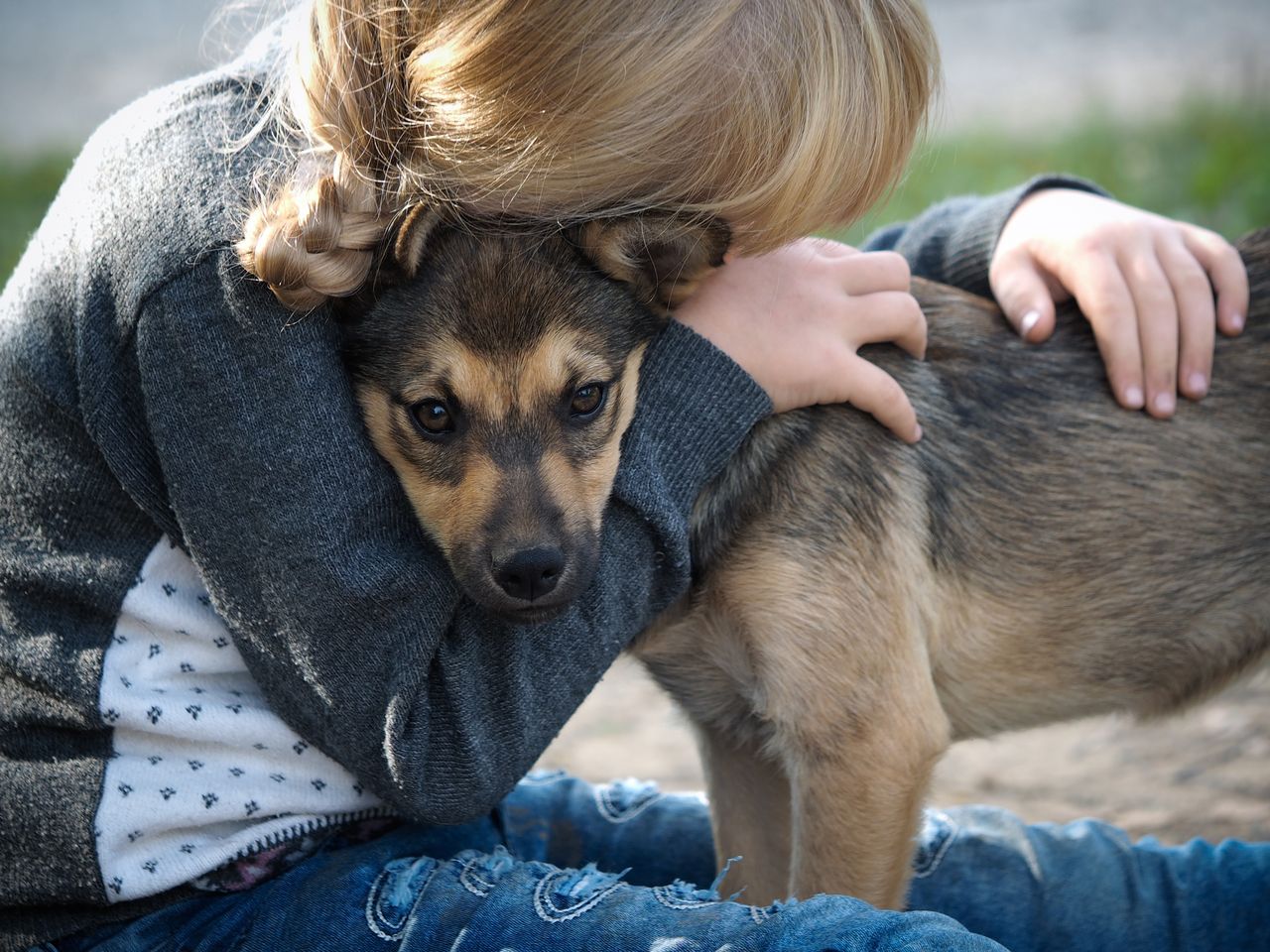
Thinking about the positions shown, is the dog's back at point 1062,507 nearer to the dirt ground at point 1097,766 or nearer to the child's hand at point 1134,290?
the child's hand at point 1134,290

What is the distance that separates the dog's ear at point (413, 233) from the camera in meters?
2.42

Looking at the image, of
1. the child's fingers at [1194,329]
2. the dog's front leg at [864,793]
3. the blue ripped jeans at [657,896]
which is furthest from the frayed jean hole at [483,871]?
the child's fingers at [1194,329]

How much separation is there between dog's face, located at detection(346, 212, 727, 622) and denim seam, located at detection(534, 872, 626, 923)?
1.56 feet

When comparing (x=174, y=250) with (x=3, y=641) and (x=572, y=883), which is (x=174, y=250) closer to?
(x=3, y=641)

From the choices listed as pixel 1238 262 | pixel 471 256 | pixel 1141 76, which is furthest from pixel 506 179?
pixel 1141 76

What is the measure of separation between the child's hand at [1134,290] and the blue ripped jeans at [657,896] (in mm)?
1035

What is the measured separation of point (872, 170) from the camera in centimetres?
260

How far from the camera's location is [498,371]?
2482 millimetres

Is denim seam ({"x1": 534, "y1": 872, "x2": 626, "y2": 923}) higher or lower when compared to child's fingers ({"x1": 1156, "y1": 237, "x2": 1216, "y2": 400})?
lower

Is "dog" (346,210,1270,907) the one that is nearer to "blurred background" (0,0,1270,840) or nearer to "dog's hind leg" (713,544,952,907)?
"dog's hind leg" (713,544,952,907)

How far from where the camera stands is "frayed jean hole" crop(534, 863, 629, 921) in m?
2.31

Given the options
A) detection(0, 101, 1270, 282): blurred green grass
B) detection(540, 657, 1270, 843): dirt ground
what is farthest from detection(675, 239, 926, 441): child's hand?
detection(0, 101, 1270, 282): blurred green grass

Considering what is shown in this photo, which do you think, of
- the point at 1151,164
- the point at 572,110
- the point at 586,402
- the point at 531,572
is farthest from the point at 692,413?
the point at 1151,164

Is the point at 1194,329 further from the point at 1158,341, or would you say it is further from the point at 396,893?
the point at 396,893
